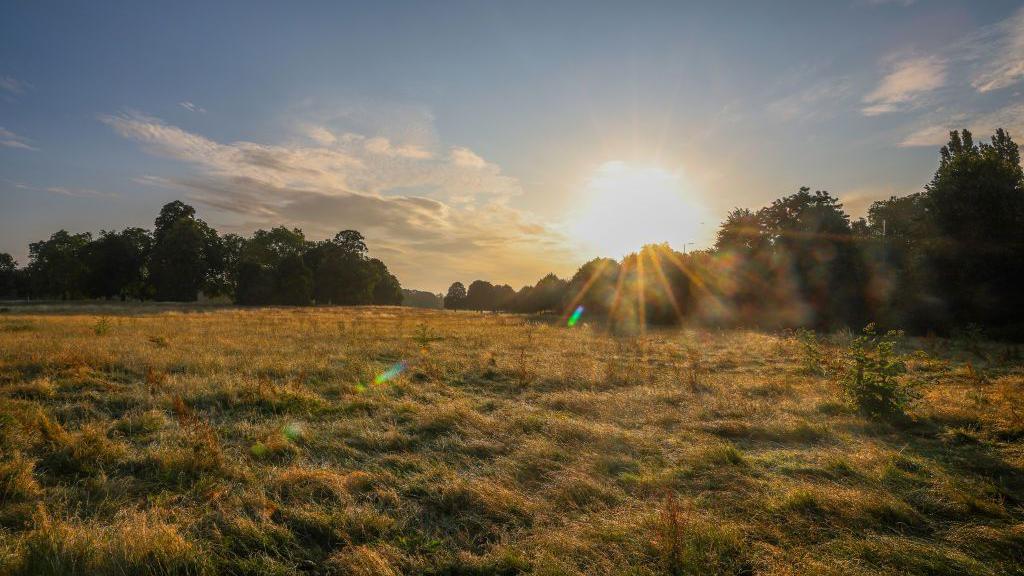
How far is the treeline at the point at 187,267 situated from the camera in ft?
206

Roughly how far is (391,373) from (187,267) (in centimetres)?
6711

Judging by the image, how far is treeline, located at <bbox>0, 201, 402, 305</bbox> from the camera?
62.8m

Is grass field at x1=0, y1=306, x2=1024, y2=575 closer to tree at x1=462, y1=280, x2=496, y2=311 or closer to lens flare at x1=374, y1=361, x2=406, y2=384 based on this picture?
lens flare at x1=374, y1=361, x2=406, y2=384

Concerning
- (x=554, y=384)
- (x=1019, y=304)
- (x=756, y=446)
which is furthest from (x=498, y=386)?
(x=1019, y=304)

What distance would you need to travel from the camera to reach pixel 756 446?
648cm

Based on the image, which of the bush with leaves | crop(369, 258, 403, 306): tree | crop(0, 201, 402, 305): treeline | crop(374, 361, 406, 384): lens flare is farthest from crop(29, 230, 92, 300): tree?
the bush with leaves

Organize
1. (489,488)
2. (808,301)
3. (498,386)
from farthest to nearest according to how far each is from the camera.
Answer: (808,301), (498,386), (489,488)

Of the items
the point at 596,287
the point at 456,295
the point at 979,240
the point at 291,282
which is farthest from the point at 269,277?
the point at 979,240

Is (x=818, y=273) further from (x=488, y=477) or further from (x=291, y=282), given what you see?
(x=291, y=282)

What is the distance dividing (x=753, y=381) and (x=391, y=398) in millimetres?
8815

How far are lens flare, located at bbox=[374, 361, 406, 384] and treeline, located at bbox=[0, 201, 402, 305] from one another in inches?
2533

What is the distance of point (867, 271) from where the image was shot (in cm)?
2847

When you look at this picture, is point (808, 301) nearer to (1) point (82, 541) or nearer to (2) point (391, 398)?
(2) point (391, 398)

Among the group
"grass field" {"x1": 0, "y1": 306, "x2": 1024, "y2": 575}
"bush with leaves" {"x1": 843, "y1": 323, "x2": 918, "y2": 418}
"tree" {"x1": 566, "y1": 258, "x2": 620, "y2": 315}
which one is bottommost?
"grass field" {"x1": 0, "y1": 306, "x2": 1024, "y2": 575}
